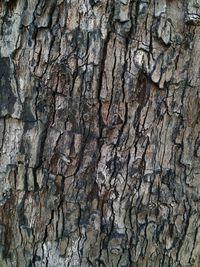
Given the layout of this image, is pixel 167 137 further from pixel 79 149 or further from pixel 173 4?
pixel 173 4

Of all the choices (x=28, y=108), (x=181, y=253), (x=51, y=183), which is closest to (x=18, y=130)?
(x=28, y=108)

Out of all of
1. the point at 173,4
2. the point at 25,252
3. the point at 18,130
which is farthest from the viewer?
the point at 25,252

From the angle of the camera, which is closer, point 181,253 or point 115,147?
point 115,147

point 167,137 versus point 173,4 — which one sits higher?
point 173,4

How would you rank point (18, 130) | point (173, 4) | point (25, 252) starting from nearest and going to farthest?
point (173, 4) → point (18, 130) → point (25, 252)

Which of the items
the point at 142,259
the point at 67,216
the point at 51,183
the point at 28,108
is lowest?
the point at 142,259

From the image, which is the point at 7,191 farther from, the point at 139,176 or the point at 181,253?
the point at 181,253

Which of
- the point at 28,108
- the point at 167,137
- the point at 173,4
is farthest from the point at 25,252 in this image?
the point at 173,4
